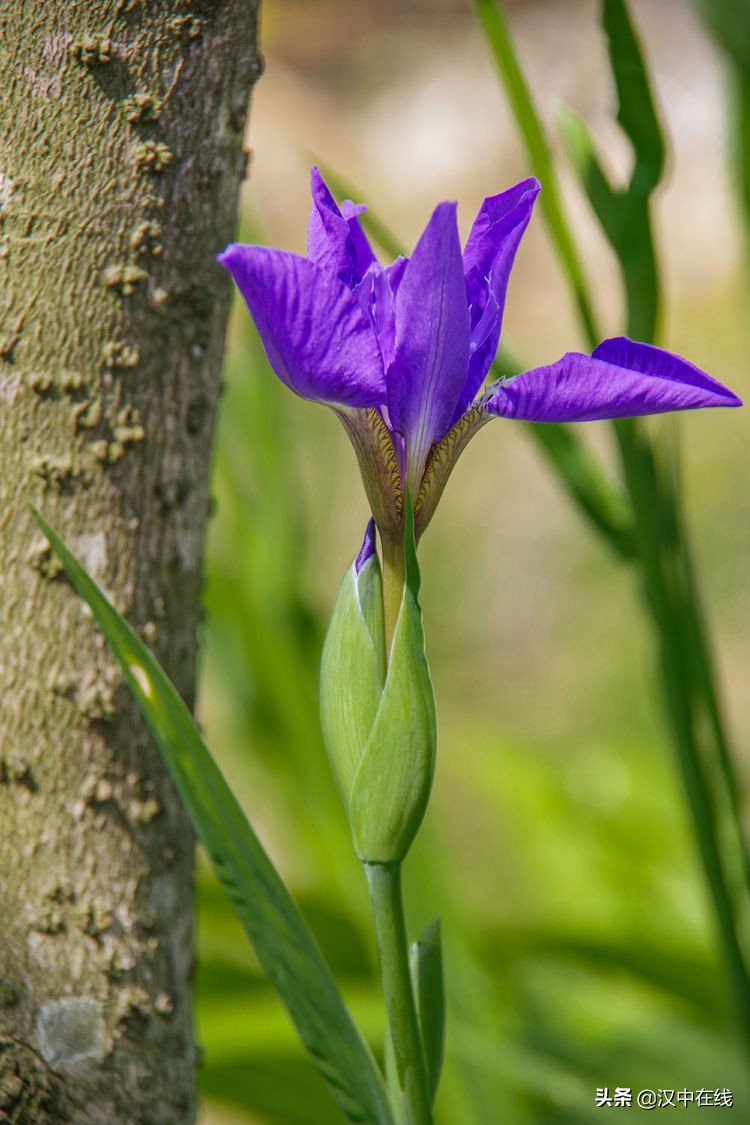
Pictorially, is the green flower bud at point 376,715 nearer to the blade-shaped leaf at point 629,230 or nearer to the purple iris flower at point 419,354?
the purple iris flower at point 419,354

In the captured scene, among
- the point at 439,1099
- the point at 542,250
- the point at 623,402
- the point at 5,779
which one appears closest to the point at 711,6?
the point at 623,402

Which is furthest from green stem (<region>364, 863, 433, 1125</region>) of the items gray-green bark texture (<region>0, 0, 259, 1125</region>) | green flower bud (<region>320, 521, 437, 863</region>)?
gray-green bark texture (<region>0, 0, 259, 1125</region>)

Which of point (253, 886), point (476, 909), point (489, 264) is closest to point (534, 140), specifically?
point (489, 264)

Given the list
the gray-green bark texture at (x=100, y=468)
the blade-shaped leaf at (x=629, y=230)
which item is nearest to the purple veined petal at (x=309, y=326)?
the gray-green bark texture at (x=100, y=468)

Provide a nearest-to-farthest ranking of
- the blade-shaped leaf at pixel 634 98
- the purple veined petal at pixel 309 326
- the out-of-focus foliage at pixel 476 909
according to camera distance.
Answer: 1. the purple veined petal at pixel 309 326
2. the blade-shaped leaf at pixel 634 98
3. the out-of-focus foliage at pixel 476 909

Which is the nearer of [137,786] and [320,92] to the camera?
[137,786]

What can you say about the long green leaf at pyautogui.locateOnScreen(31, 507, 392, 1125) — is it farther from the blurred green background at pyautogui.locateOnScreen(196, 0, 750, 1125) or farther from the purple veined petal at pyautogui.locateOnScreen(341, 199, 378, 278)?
the blurred green background at pyautogui.locateOnScreen(196, 0, 750, 1125)

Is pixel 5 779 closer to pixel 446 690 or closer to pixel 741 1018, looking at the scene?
pixel 741 1018
